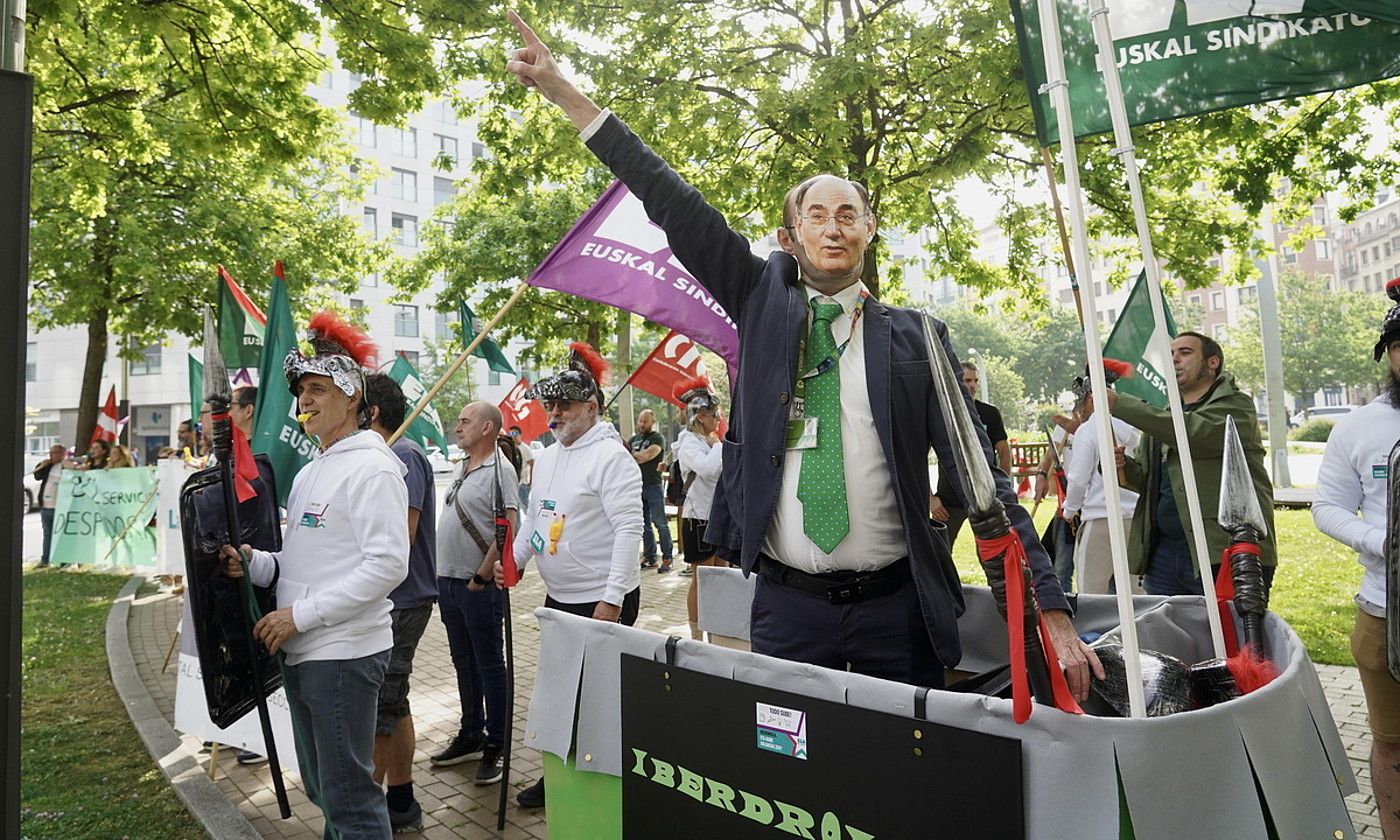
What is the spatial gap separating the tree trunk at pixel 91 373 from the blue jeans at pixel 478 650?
45.2 ft

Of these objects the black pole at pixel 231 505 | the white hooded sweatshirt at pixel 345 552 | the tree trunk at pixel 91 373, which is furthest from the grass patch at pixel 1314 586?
the tree trunk at pixel 91 373

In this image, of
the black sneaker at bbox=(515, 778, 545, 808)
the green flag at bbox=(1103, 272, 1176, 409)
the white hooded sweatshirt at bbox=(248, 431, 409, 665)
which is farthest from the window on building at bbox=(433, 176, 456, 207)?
the white hooded sweatshirt at bbox=(248, 431, 409, 665)

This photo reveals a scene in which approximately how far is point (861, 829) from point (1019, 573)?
0.63 meters

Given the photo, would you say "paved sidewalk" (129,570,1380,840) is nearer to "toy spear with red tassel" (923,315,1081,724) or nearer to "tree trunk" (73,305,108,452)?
"toy spear with red tassel" (923,315,1081,724)

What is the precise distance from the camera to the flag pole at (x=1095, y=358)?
182 cm

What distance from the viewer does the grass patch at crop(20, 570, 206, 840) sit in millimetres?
4441

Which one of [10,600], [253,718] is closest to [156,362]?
[253,718]

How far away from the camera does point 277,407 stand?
194 inches

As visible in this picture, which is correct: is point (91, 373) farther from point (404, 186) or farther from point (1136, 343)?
point (404, 186)

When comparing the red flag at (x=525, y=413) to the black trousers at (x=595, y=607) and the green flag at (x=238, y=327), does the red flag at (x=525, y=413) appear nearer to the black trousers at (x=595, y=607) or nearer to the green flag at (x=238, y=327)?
the green flag at (x=238, y=327)

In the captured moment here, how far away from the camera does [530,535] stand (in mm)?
4855

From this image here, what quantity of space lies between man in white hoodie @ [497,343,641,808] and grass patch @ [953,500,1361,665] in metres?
3.73

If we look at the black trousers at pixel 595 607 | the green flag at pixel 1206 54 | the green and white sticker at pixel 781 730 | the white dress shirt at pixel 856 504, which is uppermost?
the green flag at pixel 1206 54

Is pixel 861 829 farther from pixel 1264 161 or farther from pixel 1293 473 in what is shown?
pixel 1293 473
